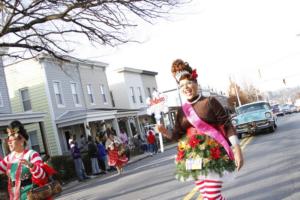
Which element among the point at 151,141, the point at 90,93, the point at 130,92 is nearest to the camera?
the point at 151,141

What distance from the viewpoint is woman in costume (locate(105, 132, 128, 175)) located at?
728 inches

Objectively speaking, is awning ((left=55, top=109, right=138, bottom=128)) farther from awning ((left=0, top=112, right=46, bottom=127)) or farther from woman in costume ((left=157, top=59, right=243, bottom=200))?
woman in costume ((left=157, top=59, right=243, bottom=200))

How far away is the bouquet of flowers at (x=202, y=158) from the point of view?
4.70 metres

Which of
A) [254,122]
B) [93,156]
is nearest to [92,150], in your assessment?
[93,156]

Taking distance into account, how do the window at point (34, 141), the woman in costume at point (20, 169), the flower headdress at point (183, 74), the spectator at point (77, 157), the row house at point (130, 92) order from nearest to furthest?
the woman in costume at point (20, 169) < the flower headdress at point (183, 74) < the spectator at point (77, 157) < the window at point (34, 141) < the row house at point (130, 92)

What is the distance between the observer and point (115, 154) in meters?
18.5

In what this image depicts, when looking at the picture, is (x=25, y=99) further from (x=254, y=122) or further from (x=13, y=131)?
(x=13, y=131)

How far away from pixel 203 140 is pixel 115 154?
14.0 meters

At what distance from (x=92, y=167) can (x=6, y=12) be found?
9.27 m

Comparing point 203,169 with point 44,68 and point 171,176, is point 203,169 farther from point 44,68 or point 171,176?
point 44,68

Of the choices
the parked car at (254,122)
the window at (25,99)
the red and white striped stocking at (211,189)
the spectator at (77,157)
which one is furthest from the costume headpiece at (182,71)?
the window at (25,99)

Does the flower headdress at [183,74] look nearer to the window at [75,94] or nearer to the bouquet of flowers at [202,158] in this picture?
the bouquet of flowers at [202,158]

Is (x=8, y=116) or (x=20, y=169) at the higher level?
(x=8, y=116)

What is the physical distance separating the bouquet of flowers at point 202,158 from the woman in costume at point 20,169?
4.83 ft
